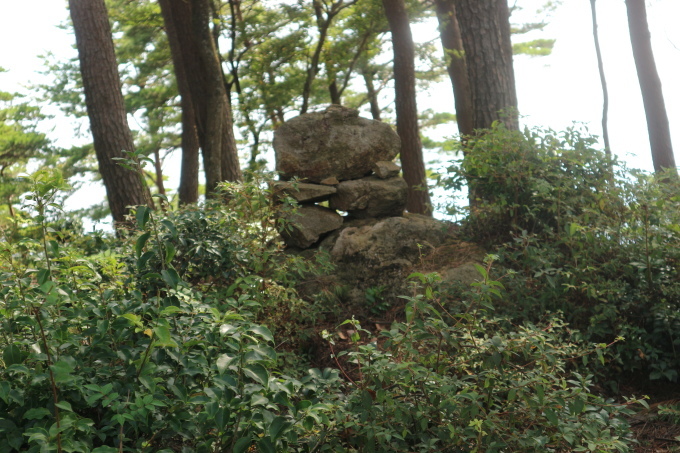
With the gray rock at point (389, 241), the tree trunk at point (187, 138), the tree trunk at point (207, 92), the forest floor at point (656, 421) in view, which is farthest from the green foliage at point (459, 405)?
the tree trunk at point (187, 138)

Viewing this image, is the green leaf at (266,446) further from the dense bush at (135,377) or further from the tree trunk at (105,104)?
the tree trunk at (105,104)

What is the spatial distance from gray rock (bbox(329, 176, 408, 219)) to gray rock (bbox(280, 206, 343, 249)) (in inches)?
7.8

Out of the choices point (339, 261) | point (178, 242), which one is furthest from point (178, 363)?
point (339, 261)

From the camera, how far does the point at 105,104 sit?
25.0 ft

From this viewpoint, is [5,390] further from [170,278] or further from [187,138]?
[187,138]

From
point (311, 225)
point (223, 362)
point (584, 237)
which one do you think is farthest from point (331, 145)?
point (223, 362)

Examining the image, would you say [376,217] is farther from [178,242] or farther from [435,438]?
[435,438]

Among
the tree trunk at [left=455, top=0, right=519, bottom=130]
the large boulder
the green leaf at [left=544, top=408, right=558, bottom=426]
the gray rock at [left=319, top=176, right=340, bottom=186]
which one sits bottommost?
the green leaf at [left=544, top=408, right=558, bottom=426]

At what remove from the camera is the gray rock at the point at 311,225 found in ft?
22.0

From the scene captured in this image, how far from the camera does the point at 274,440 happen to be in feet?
8.52

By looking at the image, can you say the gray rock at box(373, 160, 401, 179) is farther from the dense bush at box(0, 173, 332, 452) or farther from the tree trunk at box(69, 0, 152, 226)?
the dense bush at box(0, 173, 332, 452)

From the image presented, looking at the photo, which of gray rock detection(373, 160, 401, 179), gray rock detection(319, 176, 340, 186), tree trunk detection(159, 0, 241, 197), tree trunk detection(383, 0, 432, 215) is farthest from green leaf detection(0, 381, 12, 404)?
tree trunk detection(383, 0, 432, 215)

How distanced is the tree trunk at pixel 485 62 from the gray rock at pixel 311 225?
2145 mm

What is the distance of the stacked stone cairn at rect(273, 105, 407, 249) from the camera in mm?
6918
